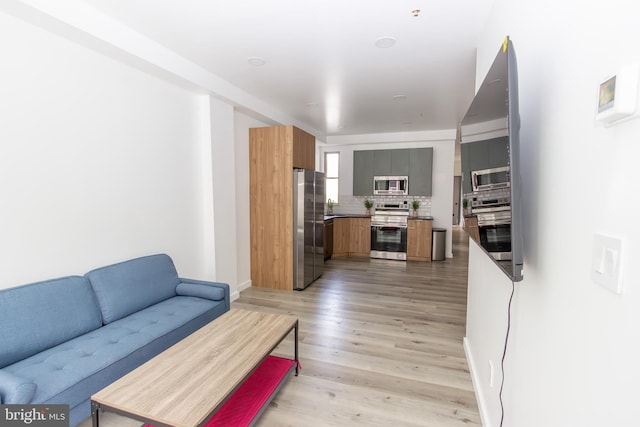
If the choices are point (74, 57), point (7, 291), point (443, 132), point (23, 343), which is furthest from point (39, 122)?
point (443, 132)

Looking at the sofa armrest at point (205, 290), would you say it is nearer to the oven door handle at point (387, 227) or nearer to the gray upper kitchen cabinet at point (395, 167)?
the oven door handle at point (387, 227)

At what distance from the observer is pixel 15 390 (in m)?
1.42

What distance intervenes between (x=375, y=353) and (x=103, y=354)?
6.98ft

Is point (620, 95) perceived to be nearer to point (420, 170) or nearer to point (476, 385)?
point (476, 385)

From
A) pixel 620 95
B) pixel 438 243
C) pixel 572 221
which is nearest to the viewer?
pixel 620 95

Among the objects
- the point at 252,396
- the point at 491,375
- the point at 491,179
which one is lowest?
the point at 252,396

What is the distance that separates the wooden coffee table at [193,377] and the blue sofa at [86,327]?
0.32 m

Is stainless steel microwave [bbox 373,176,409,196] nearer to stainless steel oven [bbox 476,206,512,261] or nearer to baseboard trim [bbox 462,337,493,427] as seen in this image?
baseboard trim [bbox 462,337,493,427]

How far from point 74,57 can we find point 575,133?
3267 millimetres

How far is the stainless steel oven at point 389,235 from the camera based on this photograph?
260 inches

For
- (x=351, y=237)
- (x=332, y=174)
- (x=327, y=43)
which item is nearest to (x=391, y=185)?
(x=351, y=237)

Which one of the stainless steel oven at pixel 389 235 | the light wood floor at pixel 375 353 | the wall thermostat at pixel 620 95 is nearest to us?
the wall thermostat at pixel 620 95

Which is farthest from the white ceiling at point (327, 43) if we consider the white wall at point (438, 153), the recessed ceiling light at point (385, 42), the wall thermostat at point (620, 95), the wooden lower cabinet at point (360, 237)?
the wooden lower cabinet at point (360, 237)

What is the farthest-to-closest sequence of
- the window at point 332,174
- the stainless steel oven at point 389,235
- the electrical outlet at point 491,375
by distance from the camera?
1. the window at point 332,174
2. the stainless steel oven at point 389,235
3. the electrical outlet at point 491,375
